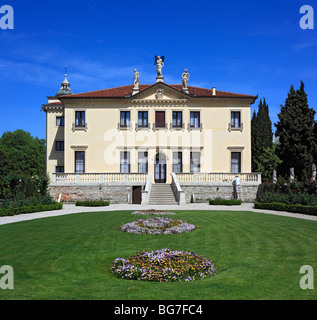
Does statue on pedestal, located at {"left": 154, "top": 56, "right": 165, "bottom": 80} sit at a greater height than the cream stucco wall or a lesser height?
greater

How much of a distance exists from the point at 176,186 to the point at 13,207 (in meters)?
14.5

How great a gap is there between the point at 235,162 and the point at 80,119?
62.3 ft

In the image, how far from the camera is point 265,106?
56.3 m

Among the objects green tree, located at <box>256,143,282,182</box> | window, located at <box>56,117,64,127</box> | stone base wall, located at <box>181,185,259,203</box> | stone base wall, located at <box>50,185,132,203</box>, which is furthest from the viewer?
green tree, located at <box>256,143,282,182</box>

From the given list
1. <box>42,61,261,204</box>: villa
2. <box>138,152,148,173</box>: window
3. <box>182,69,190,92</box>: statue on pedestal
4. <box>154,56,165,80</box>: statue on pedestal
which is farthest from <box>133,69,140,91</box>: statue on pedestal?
<box>138,152,148,173</box>: window

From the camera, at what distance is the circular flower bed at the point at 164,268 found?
352 inches

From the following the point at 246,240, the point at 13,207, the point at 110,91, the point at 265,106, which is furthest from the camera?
the point at 265,106

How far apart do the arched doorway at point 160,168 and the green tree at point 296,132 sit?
14401mm

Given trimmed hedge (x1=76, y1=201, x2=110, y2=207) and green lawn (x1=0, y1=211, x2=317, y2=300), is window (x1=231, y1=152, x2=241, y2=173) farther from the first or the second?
green lawn (x1=0, y1=211, x2=317, y2=300)

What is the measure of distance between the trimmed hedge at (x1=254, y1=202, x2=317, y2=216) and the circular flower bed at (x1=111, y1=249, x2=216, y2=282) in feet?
50.3

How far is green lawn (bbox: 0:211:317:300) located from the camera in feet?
25.1

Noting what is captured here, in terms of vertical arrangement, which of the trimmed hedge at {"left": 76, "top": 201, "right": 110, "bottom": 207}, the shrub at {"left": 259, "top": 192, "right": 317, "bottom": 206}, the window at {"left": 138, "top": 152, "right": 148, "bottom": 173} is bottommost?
the trimmed hedge at {"left": 76, "top": 201, "right": 110, "bottom": 207}
